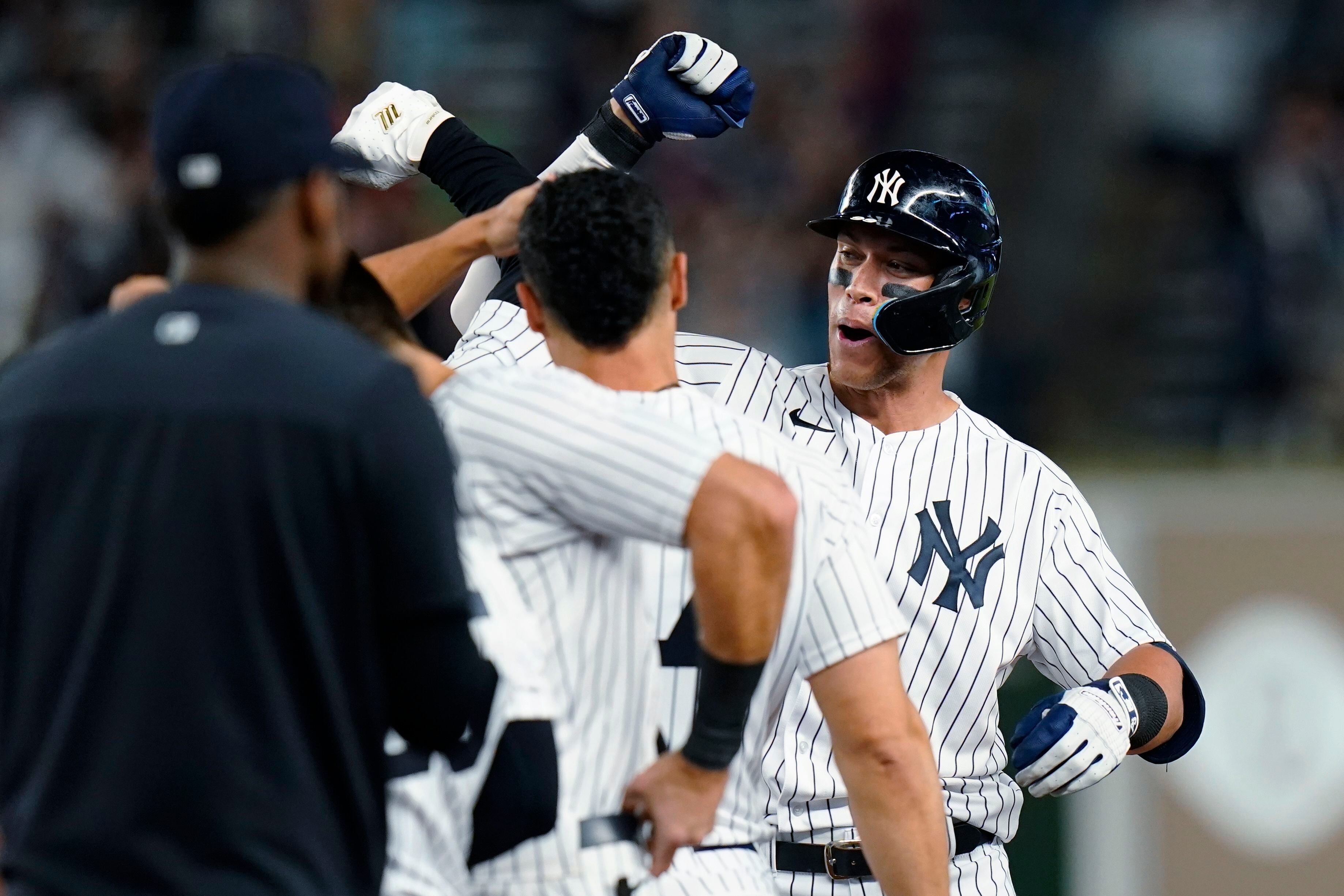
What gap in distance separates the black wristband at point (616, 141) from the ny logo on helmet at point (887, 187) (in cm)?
52

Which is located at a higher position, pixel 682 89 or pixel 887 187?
Answer: pixel 682 89

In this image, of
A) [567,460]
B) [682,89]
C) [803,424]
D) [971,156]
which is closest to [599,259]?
[567,460]

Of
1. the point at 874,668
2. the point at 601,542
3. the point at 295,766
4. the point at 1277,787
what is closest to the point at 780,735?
the point at 874,668

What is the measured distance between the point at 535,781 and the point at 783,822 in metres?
1.32

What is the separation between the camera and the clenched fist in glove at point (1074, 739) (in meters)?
3.71

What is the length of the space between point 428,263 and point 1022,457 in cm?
151

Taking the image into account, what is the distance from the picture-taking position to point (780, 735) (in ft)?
13.0

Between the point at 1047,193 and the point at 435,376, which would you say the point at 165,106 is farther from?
the point at 1047,193

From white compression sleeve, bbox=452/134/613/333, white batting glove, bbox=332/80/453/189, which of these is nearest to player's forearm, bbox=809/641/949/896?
white compression sleeve, bbox=452/134/613/333

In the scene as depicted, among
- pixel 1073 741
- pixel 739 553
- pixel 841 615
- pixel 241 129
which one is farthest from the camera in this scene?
pixel 1073 741

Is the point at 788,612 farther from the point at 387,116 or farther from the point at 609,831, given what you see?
the point at 387,116

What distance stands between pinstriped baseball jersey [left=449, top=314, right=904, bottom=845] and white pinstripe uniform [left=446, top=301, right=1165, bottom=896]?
0.72 metres

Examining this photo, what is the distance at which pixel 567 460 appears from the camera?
274cm

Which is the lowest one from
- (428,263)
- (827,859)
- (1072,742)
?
(827,859)
